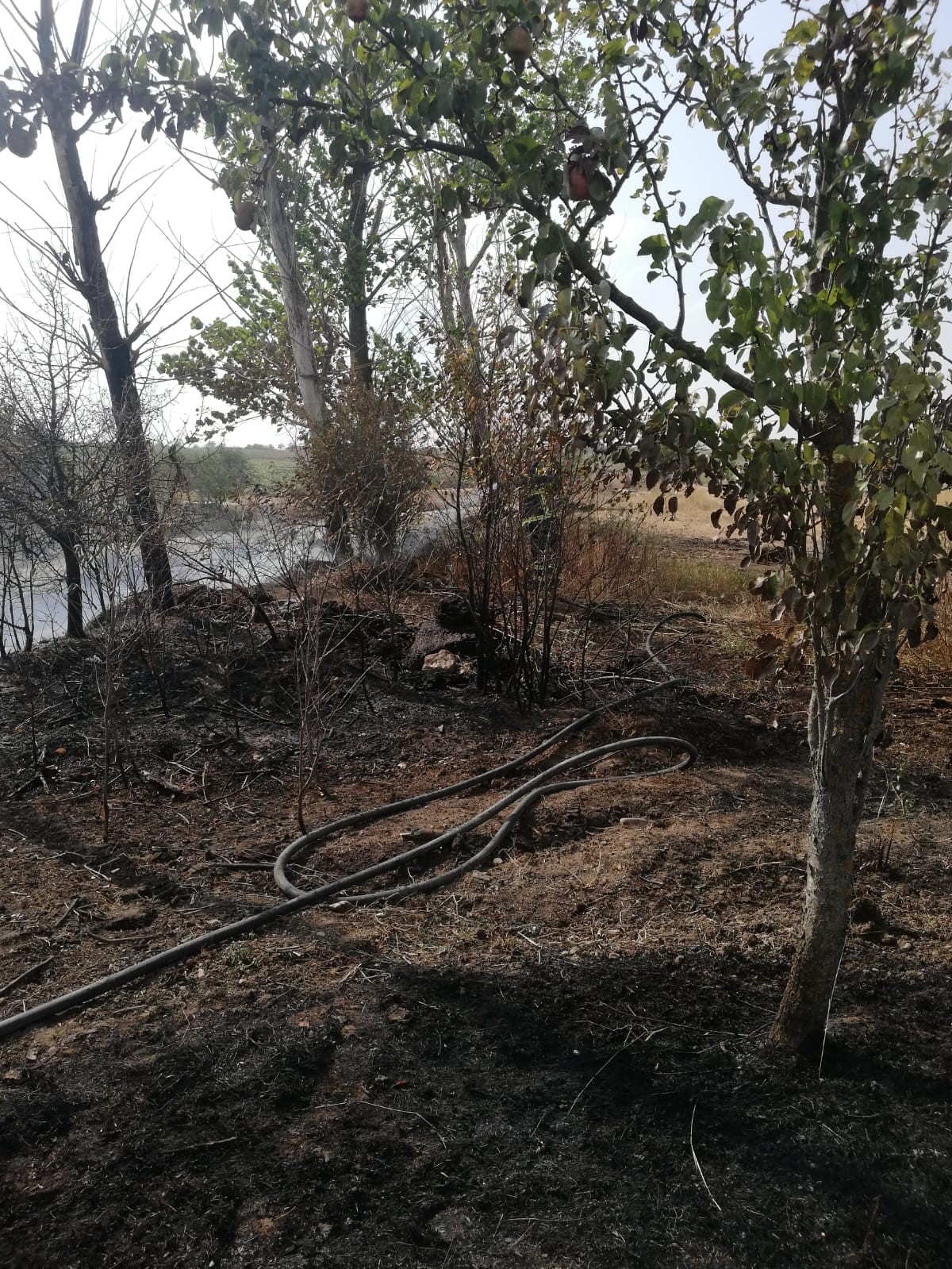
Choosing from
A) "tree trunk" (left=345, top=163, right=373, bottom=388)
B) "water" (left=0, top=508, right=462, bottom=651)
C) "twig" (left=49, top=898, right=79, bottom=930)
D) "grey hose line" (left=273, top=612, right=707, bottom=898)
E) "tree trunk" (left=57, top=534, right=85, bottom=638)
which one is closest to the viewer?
"twig" (left=49, top=898, right=79, bottom=930)

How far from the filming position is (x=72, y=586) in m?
6.79

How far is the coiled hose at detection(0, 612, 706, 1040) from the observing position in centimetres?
280

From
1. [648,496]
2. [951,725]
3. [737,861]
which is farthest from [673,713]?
[648,496]

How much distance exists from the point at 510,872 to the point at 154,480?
493 centimetres

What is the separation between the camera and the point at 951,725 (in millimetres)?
5215

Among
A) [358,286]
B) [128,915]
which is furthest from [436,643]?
[358,286]

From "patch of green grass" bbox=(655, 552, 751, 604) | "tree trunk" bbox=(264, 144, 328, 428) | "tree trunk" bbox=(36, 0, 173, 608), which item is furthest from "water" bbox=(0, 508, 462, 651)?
"tree trunk" bbox=(264, 144, 328, 428)

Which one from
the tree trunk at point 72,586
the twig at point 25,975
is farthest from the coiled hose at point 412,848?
the tree trunk at point 72,586

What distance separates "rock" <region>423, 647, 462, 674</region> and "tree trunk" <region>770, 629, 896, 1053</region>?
403cm

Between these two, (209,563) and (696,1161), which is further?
(209,563)

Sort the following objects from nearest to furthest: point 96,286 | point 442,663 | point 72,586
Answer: point 442,663 < point 72,586 < point 96,286

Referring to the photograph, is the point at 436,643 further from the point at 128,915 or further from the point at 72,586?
the point at 128,915

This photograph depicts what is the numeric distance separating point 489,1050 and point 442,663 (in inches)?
156

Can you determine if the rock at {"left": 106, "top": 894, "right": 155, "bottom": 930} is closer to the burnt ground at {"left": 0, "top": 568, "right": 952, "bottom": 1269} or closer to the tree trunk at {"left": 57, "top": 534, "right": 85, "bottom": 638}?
the burnt ground at {"left": 0, "top": 568, "right": 952, "bottom": 1269}
